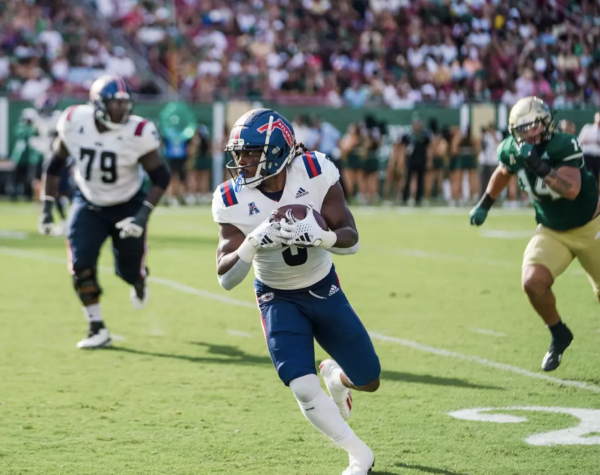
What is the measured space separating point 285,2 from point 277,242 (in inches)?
898

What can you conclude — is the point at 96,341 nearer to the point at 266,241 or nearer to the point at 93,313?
the point at 93,313

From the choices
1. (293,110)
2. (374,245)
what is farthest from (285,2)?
(374,245)

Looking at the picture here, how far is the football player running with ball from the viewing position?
599 cm

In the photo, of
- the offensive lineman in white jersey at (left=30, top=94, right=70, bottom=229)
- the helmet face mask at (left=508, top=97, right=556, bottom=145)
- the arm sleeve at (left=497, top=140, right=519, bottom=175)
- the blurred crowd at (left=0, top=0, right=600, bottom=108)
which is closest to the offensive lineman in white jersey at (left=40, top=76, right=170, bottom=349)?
the arm sleeve at (left=497, top=140, right=519, bottom=175)

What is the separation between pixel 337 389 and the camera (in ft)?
15.1

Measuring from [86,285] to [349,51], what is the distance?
1869 cm

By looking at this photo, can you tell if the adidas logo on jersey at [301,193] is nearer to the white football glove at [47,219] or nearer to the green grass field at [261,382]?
→ the green grass field at [261,382]

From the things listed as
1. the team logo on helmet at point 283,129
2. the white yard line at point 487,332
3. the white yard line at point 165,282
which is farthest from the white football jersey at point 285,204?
the white yard line at point 165,282

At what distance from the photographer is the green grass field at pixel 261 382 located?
14.4 feet

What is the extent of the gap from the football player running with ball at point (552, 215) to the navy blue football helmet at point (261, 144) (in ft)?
6.97

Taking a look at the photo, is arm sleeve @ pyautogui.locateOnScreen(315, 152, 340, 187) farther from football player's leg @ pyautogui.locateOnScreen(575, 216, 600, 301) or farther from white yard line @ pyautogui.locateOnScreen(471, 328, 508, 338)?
white yard line @ pyautogui.locateOnScreen(471, 328, 508, 338)

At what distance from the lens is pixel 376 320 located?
26.2 ft

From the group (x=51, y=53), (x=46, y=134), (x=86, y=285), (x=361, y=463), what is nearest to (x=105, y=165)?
(x=86, y=285)

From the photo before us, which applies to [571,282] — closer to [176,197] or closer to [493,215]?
[493,215]
